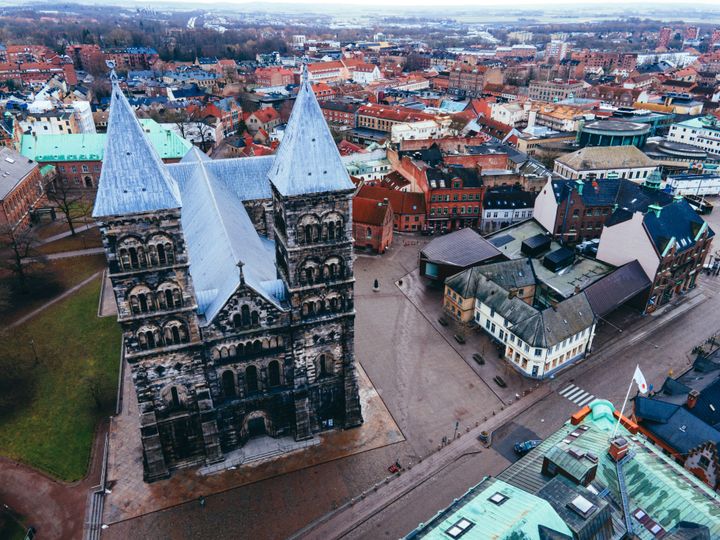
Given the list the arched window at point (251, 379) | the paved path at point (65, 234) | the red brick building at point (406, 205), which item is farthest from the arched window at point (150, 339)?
the paved path at point (65, 234)

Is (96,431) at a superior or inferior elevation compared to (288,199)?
inferior

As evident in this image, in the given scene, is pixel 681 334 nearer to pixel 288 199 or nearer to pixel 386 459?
pixel 386 459

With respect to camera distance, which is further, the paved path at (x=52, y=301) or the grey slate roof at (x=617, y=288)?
the paved path at (x=52, y=301)

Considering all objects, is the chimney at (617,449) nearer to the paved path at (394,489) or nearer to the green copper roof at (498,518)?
the green copper roof at (498,518)

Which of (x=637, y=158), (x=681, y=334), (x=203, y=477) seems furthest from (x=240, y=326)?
(x=637, y=158)

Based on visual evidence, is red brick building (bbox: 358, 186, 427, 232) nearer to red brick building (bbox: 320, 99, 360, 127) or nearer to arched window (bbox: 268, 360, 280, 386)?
arched window (bbox: 268, 360, 280, 386)

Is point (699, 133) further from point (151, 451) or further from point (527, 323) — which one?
point (151, 451)

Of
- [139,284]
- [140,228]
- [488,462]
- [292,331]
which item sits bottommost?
[488,462]
